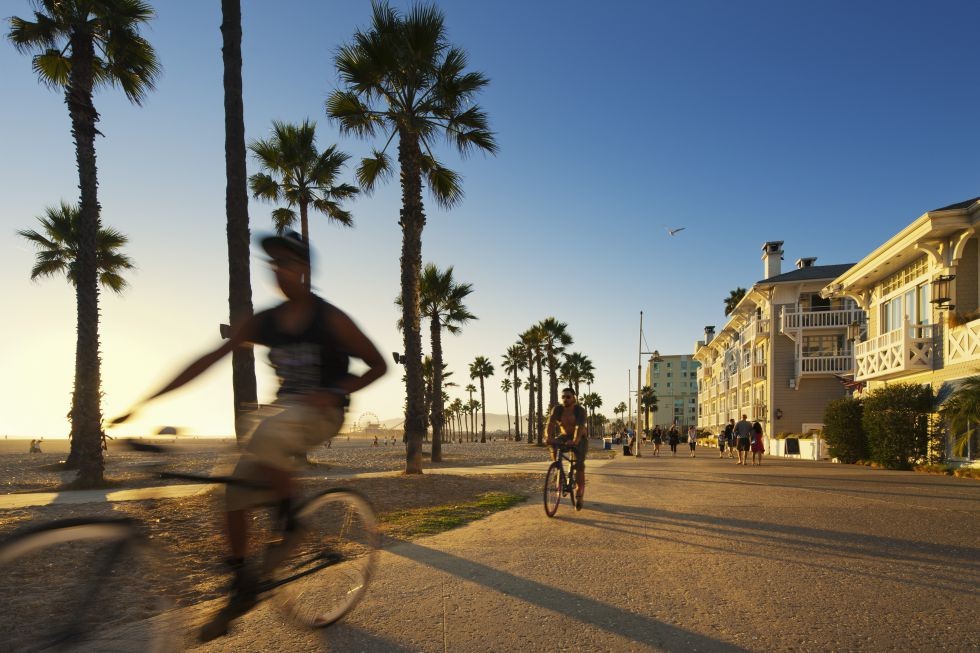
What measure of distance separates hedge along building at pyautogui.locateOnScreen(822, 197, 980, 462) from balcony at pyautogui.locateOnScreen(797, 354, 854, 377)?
1203 centimetres

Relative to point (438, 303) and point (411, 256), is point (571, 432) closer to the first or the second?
point (411, 256)

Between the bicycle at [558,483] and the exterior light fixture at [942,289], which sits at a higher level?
the exterior light fixture at [942,289]

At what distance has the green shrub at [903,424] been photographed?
1934 centimetres

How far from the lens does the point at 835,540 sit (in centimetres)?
686

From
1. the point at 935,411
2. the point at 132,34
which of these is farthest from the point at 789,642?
the point at 935,411

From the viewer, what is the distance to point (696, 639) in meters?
3.67

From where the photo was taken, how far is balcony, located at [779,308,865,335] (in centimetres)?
3653

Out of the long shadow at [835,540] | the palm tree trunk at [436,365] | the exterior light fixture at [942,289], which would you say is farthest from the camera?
the palm tree trunk at [436,365]

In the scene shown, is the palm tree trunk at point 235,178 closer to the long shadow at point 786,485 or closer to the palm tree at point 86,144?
the palm tree at point 86,144

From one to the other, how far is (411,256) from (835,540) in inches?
451

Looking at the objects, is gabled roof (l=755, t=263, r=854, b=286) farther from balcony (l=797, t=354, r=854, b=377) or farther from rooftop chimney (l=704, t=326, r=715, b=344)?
rooftop chimney (l=704, t=326, r=715, b=344)

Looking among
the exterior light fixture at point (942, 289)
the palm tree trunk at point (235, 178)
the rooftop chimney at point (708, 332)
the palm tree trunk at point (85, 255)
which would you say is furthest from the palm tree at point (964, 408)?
the rooftop chimney at point (708, 332)

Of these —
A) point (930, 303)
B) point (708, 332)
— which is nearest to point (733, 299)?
point (708, 332)

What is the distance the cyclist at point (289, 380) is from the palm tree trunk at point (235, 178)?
837 cm
